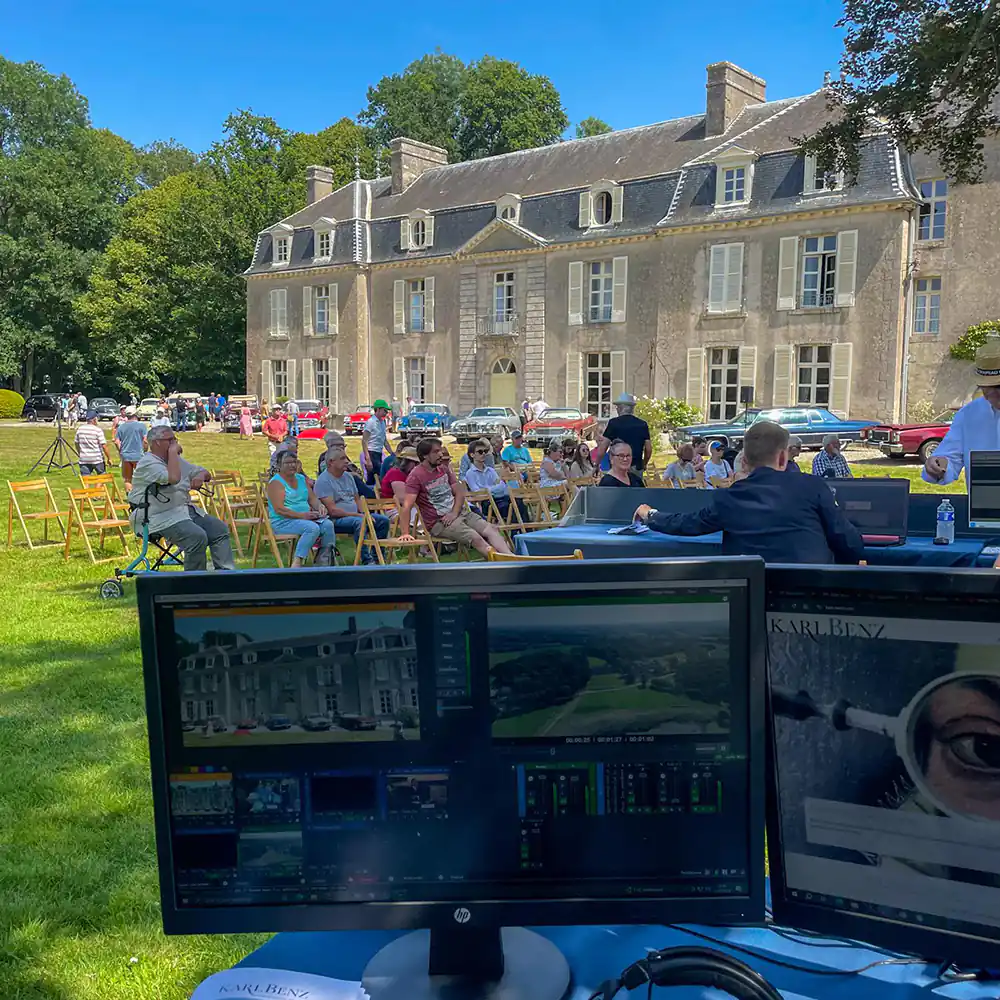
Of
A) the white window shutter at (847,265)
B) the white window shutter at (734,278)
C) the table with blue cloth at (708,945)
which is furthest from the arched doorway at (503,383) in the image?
the table with blue cloth at (708,945)

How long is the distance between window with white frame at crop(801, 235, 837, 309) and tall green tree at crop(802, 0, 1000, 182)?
17608 mm

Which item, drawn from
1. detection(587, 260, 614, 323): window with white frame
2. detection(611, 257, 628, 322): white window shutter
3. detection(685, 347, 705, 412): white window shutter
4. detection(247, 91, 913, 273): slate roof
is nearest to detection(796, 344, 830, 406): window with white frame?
detection(685, 347, 705, 412): white window shutter

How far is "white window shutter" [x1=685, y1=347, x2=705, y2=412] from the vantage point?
3070cm

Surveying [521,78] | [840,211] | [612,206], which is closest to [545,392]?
[612,206]

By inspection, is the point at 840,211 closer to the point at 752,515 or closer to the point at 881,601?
the point at 752,515

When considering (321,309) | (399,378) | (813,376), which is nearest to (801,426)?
(813,376)

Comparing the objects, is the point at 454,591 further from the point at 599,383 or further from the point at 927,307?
the point at 599,383

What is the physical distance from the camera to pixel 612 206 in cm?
3256

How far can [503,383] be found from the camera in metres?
35.8

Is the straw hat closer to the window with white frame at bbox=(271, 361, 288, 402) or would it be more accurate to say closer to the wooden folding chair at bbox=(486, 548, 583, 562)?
the wooden folding chair at bbox=(486, 548, 583, 562)

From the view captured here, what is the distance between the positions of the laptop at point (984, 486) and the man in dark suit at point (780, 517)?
1.13 metres

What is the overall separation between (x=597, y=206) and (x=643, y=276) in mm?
3242

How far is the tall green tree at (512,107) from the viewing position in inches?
1988

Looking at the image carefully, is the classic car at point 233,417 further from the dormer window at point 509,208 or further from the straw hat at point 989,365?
the straw hat at point 989,365
